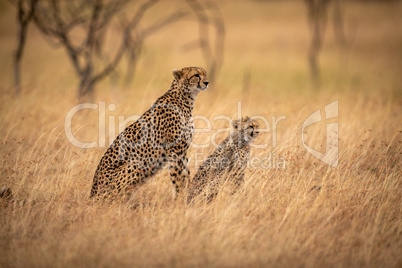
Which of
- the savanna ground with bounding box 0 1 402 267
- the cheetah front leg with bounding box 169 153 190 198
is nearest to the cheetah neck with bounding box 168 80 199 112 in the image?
the cheetah front leg with bounding box 169 153 190 198

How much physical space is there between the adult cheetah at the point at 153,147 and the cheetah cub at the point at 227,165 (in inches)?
8.6

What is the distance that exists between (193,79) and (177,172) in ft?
3.22

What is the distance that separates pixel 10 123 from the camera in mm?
5812

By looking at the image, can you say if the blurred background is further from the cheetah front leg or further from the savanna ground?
the cheetah front leg

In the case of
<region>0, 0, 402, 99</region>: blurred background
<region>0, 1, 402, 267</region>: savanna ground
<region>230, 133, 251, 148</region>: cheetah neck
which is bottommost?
<region>0, 1, 402, 267</region>: savanna ground

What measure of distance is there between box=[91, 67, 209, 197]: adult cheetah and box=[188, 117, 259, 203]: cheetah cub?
0.22 m

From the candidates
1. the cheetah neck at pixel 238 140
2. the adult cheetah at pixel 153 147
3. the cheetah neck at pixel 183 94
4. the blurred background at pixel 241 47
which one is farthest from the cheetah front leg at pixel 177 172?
the blurred background at pixel 241 47

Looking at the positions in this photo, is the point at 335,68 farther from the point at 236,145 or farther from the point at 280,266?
the point at 280,266

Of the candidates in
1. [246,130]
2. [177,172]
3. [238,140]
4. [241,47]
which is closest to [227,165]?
[238,140]

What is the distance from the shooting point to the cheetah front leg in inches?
163

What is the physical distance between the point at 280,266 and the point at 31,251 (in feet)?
5.80

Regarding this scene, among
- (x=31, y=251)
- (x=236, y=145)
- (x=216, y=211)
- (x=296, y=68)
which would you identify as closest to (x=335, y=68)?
(x=296, y=68)

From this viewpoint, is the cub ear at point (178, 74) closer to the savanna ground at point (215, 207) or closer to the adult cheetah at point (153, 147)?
the adult cheetah at point (153, 147)

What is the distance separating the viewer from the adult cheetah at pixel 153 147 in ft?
12.9
